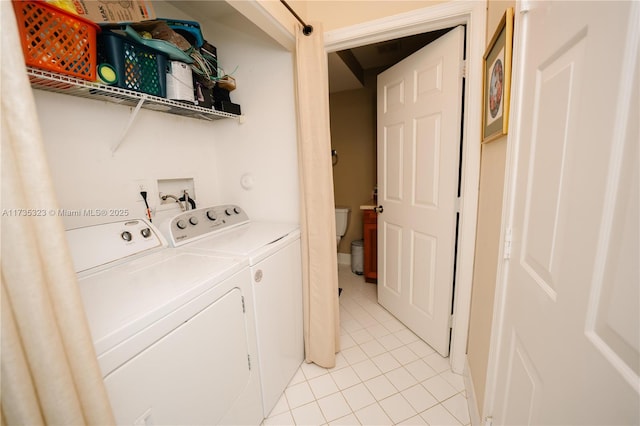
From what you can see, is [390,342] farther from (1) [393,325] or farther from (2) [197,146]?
(2) [197,146]

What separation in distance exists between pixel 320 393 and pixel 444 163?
5.44 ft

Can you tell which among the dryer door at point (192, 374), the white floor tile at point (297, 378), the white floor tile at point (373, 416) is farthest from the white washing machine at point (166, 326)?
the white floor tile at point (373, 416)

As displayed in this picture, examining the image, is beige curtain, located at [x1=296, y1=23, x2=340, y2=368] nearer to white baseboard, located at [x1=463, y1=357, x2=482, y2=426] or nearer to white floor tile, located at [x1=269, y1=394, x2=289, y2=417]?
white floor tile, located at [x1=269, y1=394, x2=289, y2=417]

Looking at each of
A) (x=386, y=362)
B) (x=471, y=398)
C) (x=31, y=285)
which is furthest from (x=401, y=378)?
(x=31, y=285)

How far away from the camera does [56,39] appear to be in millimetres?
873

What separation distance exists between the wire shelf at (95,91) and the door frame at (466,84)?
1.04 metres

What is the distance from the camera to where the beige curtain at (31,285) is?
1.29 feet

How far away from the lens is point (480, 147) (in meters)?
1.39

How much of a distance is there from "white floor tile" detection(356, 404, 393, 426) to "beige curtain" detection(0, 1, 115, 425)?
4.47 feet

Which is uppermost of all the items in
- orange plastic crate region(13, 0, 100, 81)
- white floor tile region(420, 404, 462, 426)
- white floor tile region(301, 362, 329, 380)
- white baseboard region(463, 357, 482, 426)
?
orange plastic crate region(13, 0, 100, 81)

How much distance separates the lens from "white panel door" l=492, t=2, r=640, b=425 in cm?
41

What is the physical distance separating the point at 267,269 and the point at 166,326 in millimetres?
570

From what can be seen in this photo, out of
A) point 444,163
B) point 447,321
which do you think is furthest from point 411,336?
point 444,163

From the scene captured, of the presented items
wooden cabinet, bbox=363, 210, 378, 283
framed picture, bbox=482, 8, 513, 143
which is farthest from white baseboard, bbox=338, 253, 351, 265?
framed picture, bbox=482, 8, 513, 143
